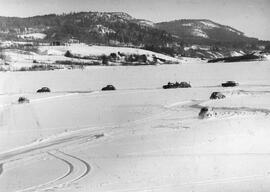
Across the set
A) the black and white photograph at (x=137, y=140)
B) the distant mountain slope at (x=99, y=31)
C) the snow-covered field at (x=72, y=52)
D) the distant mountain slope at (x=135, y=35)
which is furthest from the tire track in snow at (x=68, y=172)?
the distant mountain slope at (x=99, y=31)

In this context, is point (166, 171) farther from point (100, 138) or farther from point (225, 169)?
point (100, 138)

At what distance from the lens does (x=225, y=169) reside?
1591 cm

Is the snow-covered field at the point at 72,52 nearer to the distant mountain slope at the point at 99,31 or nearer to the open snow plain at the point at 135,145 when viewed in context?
the distant mountain slope at the point at 99,31

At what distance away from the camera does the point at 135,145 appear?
21.3 meters

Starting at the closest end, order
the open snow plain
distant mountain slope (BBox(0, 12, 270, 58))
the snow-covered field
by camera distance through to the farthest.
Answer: the open snow plain
the snow-covered field
distant mountain slope (BBox(0, 12, 270, 58))

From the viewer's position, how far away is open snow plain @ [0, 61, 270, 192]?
15.0 metres

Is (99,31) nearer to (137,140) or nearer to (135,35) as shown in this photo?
(135,35)

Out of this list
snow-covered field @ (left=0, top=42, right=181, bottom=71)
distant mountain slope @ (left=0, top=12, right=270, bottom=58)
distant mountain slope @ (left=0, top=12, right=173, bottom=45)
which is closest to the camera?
snow-covered field @ (left=0, top=42, right=181, bottom=71)

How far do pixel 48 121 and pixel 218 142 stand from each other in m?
14.9

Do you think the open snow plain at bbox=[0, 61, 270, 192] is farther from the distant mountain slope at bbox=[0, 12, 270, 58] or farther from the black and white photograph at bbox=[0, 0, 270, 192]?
the distant mountain slope at bbox=[0, 12, 270, 58]

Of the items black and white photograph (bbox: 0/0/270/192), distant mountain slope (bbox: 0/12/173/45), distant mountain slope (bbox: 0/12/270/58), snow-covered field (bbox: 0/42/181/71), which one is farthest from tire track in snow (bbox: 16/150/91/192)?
distant mountain slope (bbox: 0/12/173/45)

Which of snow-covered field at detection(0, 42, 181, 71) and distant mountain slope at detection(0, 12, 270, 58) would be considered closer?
snow-covered field at detection(0, 42, 181, 71)

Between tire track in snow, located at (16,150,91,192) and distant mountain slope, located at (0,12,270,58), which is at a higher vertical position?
distant mountain slope, located at (0,12,270,58)

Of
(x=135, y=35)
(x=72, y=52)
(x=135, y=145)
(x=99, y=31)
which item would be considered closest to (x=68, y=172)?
(x=135, y=145)
